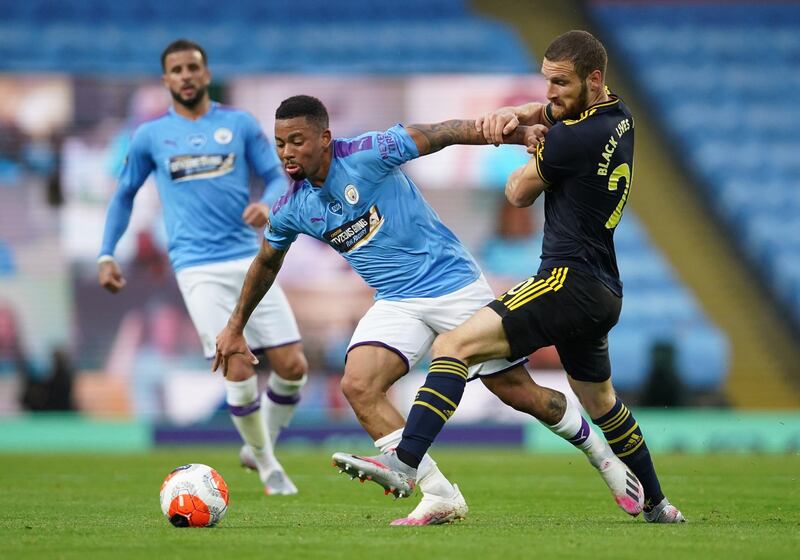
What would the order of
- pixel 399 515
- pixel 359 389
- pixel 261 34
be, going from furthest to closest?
1. pixel 261 34
2. pixel 399 515
3. pixel 359 389

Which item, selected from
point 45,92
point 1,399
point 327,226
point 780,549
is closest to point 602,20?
point 45,92

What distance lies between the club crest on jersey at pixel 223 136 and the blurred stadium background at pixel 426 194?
7534 millimetres

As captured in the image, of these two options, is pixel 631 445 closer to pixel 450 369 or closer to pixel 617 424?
pixel 617 424

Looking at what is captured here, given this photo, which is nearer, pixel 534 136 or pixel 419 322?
pixel 534 136

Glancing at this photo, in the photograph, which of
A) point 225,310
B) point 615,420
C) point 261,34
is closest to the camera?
point 615,420

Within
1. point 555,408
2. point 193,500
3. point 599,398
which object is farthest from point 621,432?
point 193,500

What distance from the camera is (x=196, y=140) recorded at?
9.34 metres

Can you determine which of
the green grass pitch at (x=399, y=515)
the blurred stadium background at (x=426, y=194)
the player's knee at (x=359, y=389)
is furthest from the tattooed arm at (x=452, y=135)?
the blurred stadium background at (x=426, y=194)

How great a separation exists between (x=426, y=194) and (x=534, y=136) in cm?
1145

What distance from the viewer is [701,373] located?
17609mm

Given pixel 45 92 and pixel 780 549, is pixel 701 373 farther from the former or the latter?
pixel 780 549

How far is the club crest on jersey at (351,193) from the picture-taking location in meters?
6.84

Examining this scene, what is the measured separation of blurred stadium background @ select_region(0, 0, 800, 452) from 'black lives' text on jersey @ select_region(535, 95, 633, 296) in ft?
32.3

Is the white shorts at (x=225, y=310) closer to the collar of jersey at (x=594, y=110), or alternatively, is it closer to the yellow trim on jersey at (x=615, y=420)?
the yellow trim on jersey at (x=615, y=420)
